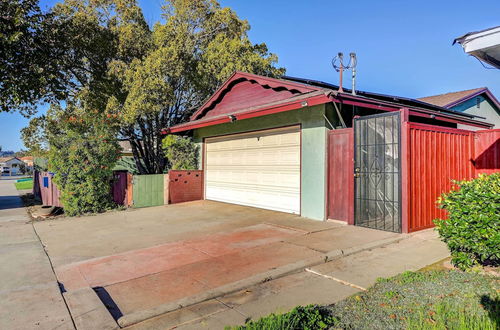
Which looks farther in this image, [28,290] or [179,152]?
[179,152]

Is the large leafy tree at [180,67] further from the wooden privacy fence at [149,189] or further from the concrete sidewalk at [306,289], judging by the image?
the concrete sidewalk at [306,289]

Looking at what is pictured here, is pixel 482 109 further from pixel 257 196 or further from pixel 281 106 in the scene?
pixel 281 106

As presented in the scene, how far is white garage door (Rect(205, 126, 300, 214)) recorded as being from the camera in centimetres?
944

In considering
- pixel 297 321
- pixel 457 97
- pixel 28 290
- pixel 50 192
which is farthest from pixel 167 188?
pixel 457 97

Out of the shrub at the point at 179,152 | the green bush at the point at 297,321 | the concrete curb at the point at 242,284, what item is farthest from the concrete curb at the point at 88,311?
the shrub at the point at 179,152

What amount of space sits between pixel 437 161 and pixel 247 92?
20.9 feet

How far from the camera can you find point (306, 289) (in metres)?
3.99

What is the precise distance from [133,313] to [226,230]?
4.19m

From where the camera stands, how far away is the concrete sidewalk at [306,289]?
3.25 m

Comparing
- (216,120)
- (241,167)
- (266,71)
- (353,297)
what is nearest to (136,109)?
(216,120)

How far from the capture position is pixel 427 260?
196 inches

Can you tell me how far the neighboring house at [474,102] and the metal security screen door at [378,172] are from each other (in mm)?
9646

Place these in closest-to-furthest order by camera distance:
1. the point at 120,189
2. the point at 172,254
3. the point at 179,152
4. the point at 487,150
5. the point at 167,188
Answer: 1. the point at 172,254
2. the point at 487,150
3. the point at 120,189
4. the point at 167,188
5. the point at 179,152

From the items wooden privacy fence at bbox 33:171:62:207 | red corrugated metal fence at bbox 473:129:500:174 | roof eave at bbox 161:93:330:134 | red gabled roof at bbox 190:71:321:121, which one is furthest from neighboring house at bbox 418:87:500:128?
wooden privacy fence at bbox 33:171:62:207
